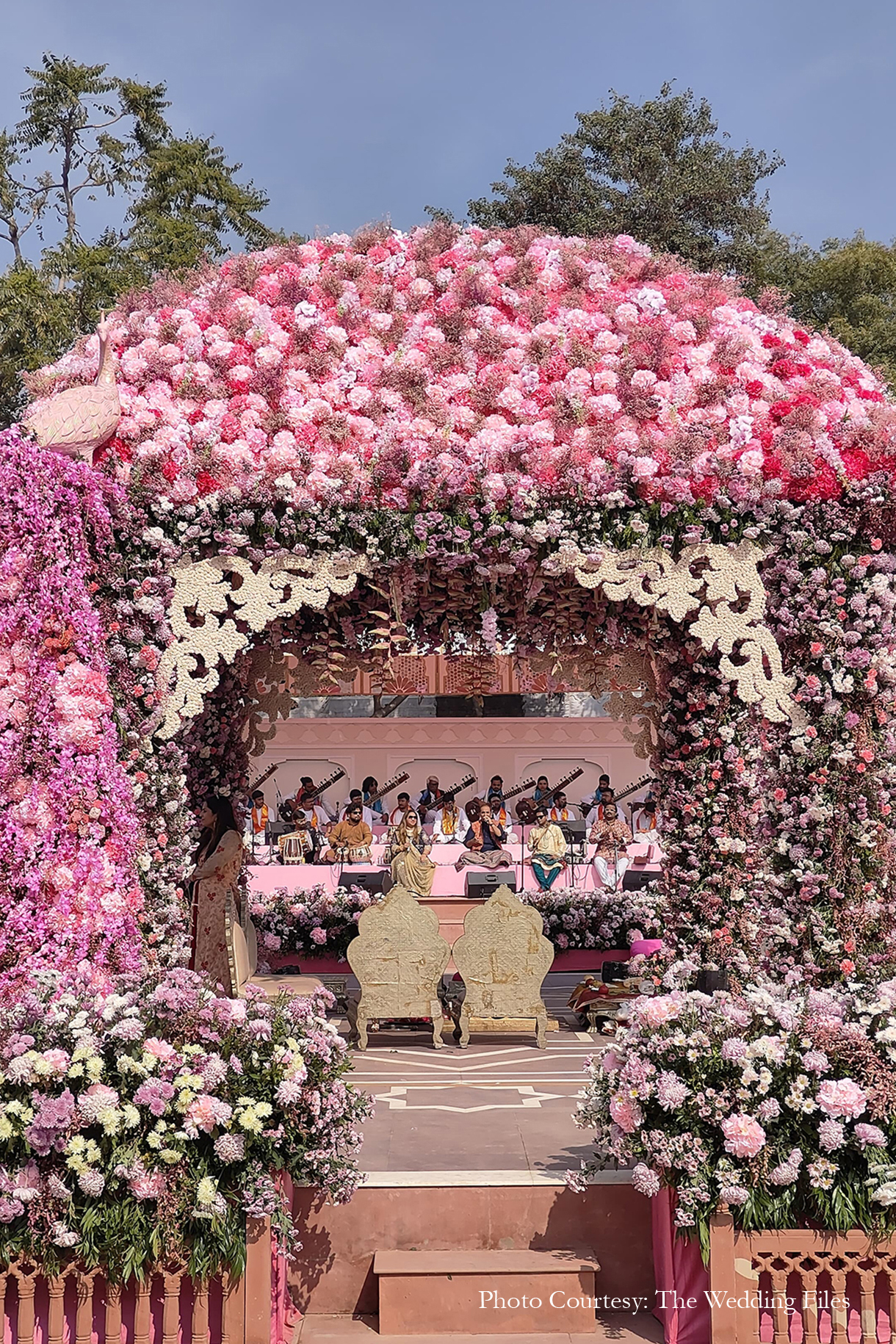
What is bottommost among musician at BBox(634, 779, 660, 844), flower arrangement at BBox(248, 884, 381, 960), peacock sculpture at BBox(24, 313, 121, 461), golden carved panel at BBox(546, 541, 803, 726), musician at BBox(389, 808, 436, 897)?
flower arrangement at BBox(248, 884, 381, 960)

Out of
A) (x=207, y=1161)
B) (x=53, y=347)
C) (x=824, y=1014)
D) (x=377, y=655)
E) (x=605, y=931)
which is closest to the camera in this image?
(x=207, y=1161)

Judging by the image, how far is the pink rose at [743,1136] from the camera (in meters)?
4.50

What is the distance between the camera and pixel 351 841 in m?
14.8

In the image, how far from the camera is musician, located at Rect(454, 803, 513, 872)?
1342 centimetres

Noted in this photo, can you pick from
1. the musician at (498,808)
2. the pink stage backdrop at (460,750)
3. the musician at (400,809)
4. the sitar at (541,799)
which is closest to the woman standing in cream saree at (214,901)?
the musician at (400,809)

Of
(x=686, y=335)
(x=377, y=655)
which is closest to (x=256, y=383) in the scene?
(x=377, y=655)

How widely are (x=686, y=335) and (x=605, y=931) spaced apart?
700 centimetres

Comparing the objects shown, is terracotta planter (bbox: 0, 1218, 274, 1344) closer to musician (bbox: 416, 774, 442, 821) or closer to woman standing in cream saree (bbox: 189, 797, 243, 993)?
woman standing in cream saree (bbox: 189, 797, 243, 993)

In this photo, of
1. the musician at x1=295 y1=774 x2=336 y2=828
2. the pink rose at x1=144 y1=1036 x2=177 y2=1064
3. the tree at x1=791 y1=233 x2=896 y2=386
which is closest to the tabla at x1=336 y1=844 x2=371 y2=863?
the musician at x1=295 y1=774 x2=336 y2=828

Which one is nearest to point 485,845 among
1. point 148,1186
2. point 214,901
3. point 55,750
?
point 214,901

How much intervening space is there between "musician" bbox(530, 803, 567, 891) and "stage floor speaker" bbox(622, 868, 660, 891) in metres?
1.18

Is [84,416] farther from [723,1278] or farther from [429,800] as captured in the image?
[429,800]

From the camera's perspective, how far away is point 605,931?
12305mm

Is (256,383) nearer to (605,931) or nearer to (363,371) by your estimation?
(363,371)
